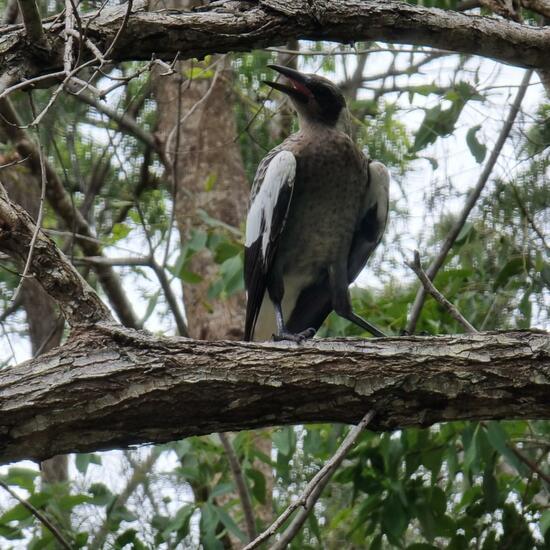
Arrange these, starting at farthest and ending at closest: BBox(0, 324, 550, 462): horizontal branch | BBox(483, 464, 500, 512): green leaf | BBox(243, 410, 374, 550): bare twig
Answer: BBox(483, 464, 500, 512): green leaf
BBox(0, 324, 550, 462): horizontal branch
BBox(243, 410, 374, 550): bare twig

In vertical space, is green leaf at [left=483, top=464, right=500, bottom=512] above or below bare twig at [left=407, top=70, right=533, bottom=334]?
below

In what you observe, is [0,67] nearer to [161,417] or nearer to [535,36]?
[161,417]

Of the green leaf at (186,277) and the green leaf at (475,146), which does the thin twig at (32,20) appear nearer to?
the green leaf at (186,277)

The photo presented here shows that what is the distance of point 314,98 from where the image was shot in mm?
4914

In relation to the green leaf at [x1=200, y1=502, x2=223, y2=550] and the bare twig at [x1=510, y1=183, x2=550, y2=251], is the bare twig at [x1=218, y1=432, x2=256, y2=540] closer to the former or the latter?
the green leaf at [x1=200, y1=502, x2=223, y2=550]

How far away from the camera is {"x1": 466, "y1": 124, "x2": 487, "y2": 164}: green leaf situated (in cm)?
478

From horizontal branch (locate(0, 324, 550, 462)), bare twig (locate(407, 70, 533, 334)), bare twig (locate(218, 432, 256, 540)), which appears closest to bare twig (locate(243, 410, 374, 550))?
horizontal branch (locate(0, 324, 550, 462))

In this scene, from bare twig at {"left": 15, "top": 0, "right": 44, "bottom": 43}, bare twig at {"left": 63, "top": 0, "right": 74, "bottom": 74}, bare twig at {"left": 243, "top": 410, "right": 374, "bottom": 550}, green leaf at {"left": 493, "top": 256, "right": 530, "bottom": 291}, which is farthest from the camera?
green leaf at {"left": 493, "top": 256, "right": 530, "bottom": 291}

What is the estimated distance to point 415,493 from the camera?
14.7 feet

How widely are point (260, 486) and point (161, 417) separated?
214cm

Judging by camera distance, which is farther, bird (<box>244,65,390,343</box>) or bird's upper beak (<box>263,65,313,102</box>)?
bird's upper beak (<box>263,65,313,102</box>)

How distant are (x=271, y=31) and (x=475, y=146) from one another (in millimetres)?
1548

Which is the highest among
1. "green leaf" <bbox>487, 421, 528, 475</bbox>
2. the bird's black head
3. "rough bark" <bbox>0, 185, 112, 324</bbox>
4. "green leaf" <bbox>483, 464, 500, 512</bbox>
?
the bird's black head

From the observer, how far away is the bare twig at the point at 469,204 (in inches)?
171
